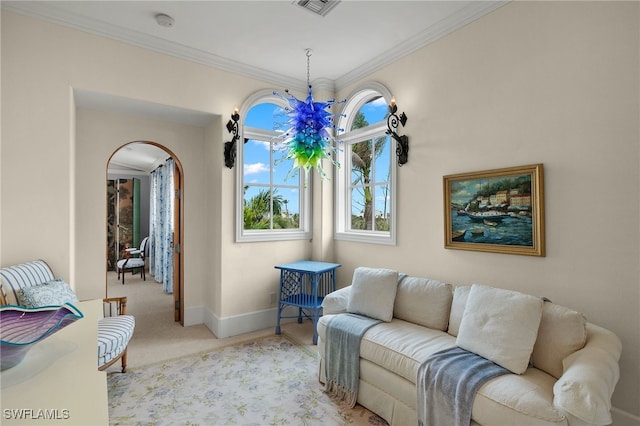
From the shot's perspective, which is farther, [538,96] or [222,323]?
[222,323]

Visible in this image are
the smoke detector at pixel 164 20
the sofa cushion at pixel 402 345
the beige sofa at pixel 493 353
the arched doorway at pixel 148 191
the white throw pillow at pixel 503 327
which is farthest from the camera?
the arched doorway at pixel 148 191

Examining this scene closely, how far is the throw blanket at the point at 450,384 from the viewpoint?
68.1 inches

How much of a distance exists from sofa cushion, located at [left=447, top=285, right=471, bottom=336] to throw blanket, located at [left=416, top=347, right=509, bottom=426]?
37cm

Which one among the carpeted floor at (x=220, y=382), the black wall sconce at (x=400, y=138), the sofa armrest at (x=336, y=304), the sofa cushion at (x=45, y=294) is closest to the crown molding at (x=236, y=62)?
the black wall sconce at (x=400, y=138)

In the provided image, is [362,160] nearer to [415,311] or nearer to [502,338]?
[415,311]

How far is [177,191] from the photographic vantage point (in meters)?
4.10

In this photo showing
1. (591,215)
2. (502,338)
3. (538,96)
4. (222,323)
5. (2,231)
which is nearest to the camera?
(502,338)

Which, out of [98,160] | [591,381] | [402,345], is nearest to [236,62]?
[98,160]

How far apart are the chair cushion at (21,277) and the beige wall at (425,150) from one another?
0.16 meters

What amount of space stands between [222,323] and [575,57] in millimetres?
3922

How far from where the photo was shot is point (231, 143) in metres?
3.62

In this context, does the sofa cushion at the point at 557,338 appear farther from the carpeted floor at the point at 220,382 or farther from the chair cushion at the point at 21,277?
the chair cushion at the point at 21,277

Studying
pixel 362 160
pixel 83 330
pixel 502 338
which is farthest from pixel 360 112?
pixel 83 330

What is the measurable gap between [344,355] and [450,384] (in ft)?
2.84
